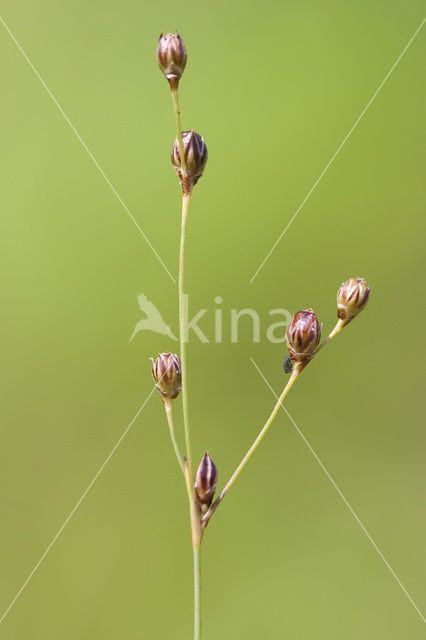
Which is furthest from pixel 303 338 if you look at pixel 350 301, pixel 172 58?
pixel 172 58

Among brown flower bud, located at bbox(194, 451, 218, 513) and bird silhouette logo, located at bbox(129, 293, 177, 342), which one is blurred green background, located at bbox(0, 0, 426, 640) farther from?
brown flower bud, located at bbox(194, 451, 218, 513)

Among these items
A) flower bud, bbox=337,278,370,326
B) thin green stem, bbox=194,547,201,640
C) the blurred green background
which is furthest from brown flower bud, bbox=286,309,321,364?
the blurred green background

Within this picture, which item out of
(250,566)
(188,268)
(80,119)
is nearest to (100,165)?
(80,119)

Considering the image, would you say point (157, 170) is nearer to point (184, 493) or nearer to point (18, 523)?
point (184, 493)

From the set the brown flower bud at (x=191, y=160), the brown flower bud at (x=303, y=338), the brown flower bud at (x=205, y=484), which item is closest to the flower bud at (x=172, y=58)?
the brown flower bud at (x=191, y=160)

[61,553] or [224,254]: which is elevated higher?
[224,254]

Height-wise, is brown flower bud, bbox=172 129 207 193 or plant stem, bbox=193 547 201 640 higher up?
brown flower bud, bbox=172 129 207 193
